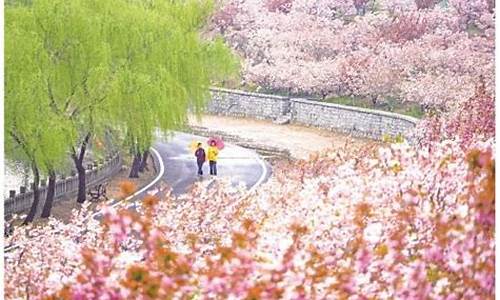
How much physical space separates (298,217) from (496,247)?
589 mm

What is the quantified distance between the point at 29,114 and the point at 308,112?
1.04m

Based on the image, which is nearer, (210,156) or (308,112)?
(210,156)

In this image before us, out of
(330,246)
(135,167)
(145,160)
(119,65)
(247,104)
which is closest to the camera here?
(330,246)

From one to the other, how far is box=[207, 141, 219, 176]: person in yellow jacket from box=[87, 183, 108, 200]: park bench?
1.24ft

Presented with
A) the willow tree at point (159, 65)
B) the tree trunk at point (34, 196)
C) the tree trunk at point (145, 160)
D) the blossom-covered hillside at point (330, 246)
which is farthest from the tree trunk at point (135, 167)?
the tree trunk at point (34, 196)

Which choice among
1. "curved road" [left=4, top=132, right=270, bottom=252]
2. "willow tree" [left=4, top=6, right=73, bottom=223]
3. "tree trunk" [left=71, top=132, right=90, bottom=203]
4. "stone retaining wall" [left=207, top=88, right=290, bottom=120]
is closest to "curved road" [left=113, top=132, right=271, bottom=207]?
"curved road" [left=4, top=132, right=270, bottom=252]

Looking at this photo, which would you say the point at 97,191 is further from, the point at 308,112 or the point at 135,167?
the point at 308,112

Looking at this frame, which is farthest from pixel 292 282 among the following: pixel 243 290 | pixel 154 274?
pixel 154 274

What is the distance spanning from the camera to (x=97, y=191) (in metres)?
3.31

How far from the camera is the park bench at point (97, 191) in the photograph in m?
3.25

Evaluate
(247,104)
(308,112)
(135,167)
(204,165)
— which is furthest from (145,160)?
(308,112)

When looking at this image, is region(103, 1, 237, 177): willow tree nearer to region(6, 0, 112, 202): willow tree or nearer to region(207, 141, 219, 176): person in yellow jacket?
region(6, 0, 112, 202): willow tree

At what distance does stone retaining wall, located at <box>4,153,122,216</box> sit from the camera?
3.27 m

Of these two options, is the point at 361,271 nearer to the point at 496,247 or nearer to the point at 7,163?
the point at 496,247
